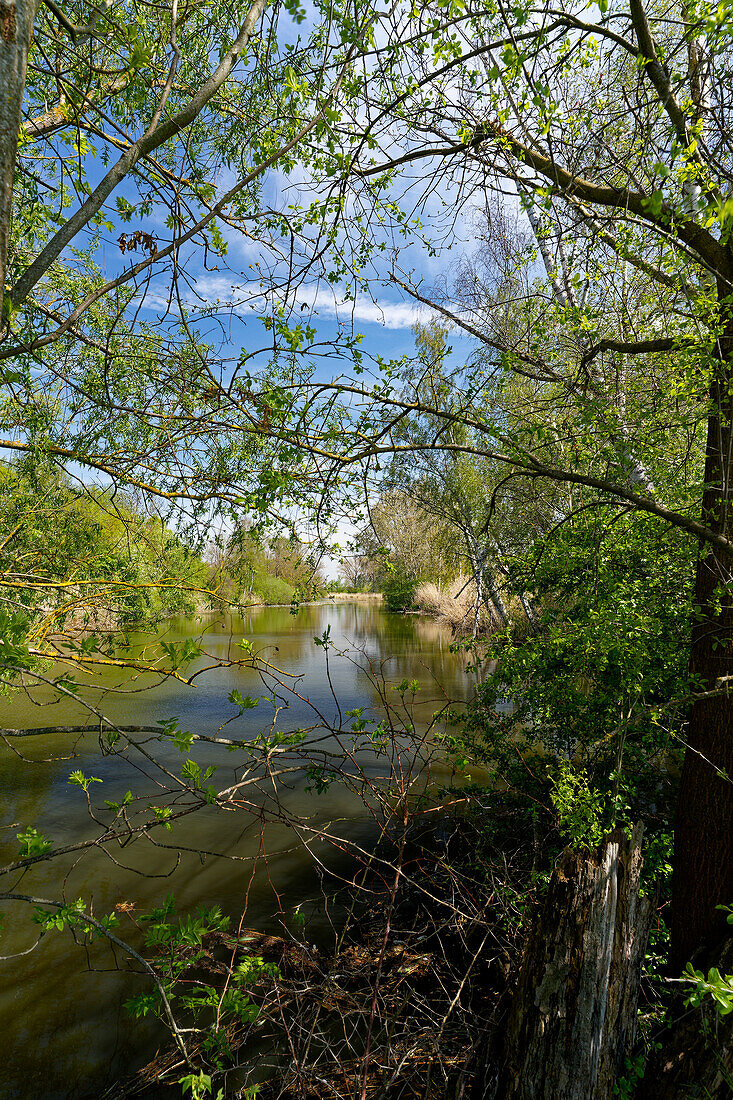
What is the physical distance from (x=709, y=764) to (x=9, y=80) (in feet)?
13.0

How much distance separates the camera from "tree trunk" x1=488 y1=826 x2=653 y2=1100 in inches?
104

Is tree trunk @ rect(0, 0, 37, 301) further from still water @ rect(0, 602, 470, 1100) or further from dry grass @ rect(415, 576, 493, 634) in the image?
dry grass @ rect(415, 576, 493, 634)

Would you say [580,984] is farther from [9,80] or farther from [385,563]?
[9,80]

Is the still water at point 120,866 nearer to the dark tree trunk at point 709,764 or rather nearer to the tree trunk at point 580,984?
the tree trunk at point 580,984

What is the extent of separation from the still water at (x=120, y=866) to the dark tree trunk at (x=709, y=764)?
1731 mm

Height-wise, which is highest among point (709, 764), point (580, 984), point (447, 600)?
point (447, 600)

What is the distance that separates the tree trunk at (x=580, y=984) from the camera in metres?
2.65

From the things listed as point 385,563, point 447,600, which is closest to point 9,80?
point 385,563

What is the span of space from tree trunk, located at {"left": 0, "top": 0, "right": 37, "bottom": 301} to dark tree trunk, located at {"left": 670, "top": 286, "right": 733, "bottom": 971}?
3205 millimetres

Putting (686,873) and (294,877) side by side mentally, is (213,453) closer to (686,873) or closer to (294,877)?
(686,873)

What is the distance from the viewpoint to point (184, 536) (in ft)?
13.1

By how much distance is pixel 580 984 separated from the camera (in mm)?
2719

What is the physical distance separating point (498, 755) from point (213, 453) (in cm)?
408

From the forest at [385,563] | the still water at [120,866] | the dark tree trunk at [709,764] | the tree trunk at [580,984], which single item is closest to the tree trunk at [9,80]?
the forest at [385,563]
